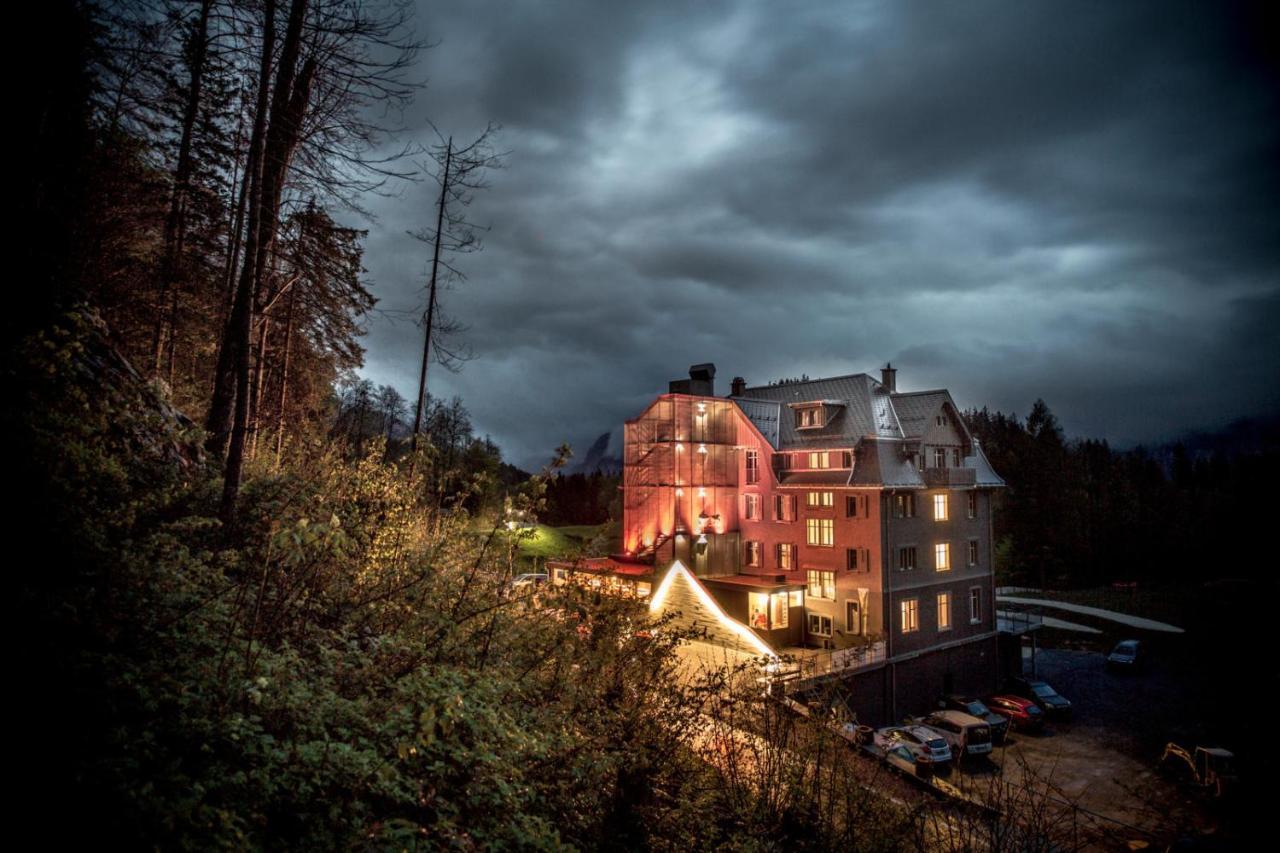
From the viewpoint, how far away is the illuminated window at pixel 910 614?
89.5 ft

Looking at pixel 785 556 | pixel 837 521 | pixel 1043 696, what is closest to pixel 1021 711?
pixel 1043 696

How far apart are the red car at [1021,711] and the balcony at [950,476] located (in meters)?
10.4

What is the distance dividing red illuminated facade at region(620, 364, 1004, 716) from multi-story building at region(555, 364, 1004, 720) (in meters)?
0.08

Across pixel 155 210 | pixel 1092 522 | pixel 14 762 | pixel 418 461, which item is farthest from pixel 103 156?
pixel 1092 522

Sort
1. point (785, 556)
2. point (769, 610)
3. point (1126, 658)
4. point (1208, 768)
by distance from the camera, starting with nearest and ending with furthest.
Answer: point (1208, 768) < point (769, 610) < point (785, 556) < point (1126, 658)

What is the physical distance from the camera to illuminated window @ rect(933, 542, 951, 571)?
29219mm

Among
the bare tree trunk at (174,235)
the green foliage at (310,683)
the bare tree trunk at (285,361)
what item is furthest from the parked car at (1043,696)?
the bare tree trunk at (174,235)

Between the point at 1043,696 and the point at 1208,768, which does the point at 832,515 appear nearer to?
the point at 1043,696

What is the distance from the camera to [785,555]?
30.3 meters

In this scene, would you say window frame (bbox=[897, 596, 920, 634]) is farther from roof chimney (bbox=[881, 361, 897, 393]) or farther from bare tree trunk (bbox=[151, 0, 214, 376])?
bare tree trunk (bbox=[151, 0, 214, 376])

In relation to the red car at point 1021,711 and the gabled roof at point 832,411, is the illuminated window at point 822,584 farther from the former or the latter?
the red car at point 1021,711

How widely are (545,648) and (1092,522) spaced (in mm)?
76483

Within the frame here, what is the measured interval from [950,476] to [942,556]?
421 centimetres

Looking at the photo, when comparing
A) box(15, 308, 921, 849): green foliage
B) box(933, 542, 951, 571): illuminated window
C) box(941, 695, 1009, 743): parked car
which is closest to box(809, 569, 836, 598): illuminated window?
box(933, 542, 951, 571): illuminated window
